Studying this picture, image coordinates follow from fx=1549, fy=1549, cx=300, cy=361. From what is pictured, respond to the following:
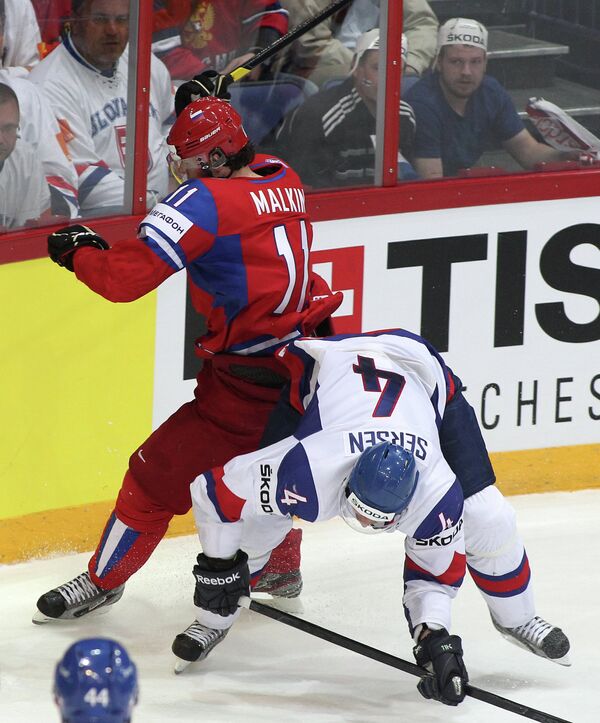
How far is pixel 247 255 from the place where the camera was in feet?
11.8

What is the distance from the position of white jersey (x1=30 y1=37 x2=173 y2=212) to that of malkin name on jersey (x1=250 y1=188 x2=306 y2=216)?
77cm

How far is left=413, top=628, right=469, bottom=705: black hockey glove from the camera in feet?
10.9

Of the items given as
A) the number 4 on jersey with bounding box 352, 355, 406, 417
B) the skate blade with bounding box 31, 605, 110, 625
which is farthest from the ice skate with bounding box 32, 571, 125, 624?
the number 4 on jersey with bounding box 352, 355, 406, 417

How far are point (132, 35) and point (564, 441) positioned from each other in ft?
Result: 6.25

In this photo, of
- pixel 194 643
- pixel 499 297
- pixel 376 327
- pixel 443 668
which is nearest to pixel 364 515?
pixel 443 668

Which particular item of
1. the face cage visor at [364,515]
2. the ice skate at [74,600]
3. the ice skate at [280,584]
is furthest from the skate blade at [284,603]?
the face cage visor at [364,515]

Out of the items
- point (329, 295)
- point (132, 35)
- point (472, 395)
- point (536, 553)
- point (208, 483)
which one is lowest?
point (536, 553)

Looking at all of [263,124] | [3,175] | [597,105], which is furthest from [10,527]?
[597,105]

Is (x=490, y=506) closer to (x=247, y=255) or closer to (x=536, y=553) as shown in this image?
(x=247, y=255)

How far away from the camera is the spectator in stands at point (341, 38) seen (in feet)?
14.9

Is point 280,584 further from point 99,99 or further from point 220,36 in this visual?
point 220,36

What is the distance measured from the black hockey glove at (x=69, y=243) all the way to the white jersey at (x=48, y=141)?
1.96 ft

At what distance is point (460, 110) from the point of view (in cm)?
483

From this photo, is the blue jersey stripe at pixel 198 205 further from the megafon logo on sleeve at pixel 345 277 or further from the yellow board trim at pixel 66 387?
the megafon logo on sleeve at pixel 345 277
